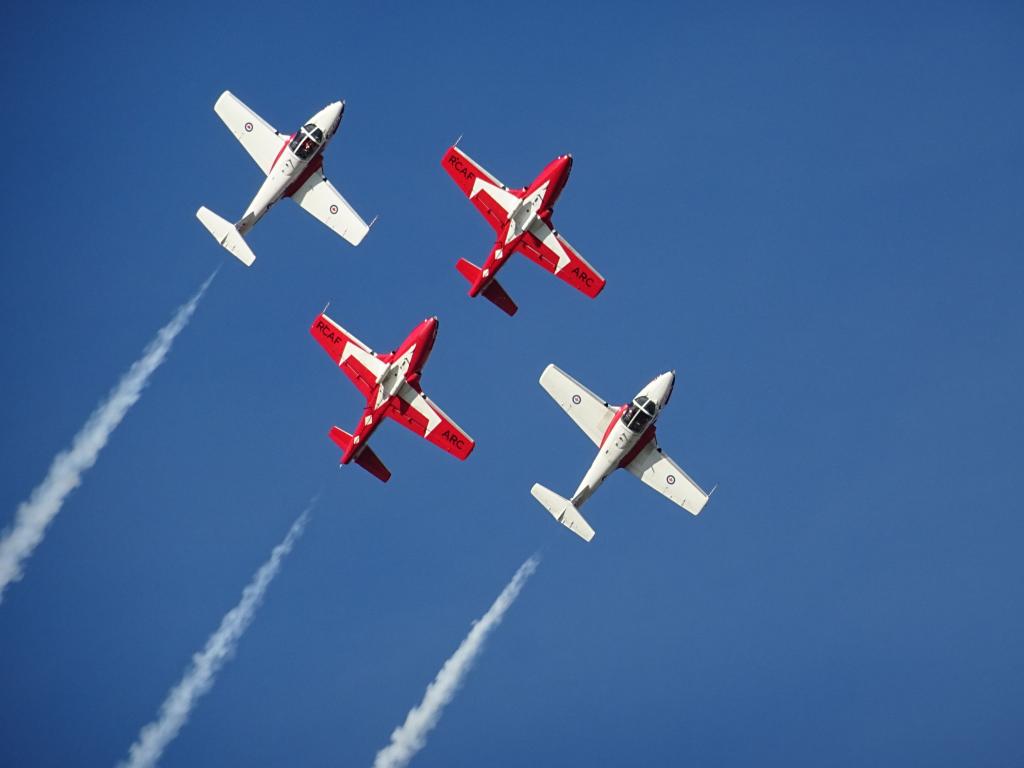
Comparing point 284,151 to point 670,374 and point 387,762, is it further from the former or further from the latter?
point 387,762

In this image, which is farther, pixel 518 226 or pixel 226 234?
pixel 518 226

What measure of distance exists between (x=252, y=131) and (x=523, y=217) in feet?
43.1

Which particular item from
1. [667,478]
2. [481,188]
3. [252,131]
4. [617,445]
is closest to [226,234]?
[252,131]

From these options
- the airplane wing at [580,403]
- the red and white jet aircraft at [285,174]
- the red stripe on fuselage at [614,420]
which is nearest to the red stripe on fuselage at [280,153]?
the red and white jet aircraft at [285,174]

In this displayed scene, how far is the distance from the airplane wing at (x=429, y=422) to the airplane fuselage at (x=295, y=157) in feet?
34.6

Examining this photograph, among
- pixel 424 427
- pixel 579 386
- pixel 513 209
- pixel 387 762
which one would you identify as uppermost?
pixel 513 209

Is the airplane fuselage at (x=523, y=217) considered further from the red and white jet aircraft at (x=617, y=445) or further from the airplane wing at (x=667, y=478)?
the airplane wing at (x=667, y=478)

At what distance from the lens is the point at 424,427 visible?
71.0 metres

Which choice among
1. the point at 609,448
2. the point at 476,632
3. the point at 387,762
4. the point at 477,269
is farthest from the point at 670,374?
the point at 387,762

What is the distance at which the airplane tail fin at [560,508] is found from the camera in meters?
69.9

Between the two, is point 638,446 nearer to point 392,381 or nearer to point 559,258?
point 559,258

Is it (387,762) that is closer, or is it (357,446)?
(357,446)

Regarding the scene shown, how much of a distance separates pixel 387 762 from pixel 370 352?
67.2ft

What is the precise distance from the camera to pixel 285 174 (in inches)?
2852
